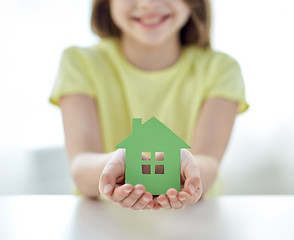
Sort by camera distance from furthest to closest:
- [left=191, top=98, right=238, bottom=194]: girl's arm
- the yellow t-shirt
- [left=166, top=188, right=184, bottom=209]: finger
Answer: the yellow t-shirt → [left=191, top=98, right=238, bottom=194]: girl's arm → [left=166, top=188, right=184, bottom=209]: finger

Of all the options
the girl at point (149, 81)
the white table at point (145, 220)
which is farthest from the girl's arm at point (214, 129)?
the white table at point (145, 220)

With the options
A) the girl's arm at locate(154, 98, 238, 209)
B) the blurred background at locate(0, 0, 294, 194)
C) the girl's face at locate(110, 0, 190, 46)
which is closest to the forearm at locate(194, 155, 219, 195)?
the girl's arm at locate(154, 98, 238, 209)

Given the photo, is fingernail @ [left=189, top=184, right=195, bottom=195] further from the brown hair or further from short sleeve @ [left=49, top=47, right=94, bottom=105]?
the brown hair

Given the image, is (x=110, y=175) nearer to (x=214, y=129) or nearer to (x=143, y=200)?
(x=143, y=200)

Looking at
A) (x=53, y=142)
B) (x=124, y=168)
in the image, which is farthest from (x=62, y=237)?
(x=53, y=142)

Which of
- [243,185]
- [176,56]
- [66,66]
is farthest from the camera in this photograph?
Result: [243,185]

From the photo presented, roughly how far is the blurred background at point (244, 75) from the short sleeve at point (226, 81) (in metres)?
0.61

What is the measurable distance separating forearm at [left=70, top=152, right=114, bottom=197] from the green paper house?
0.50 feet

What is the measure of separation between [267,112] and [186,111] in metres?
0.76

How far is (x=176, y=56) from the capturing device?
1.11 metres

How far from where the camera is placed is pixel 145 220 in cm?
65

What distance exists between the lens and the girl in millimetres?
938

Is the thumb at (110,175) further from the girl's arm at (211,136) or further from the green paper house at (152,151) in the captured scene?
the girl's arm at (211,136)

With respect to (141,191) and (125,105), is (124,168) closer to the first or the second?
(141,191)
